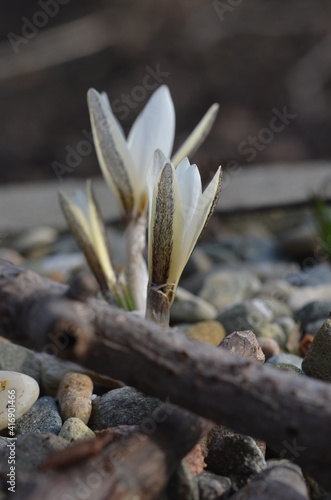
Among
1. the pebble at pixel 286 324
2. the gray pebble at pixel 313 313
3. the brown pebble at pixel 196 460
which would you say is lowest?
the pebble at pixel 286 324

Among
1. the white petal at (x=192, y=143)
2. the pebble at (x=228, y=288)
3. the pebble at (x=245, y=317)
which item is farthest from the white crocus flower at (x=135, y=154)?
the pebble at (x=228, y=288)

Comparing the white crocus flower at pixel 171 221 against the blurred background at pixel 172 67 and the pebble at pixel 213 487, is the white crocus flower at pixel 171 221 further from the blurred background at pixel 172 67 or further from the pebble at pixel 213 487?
the blurred background at pixel 172 67

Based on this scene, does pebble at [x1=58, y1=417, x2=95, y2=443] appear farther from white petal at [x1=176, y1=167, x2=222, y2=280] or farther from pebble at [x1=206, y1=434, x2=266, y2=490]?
white petal at [x1=176, y1=167, x2=222, y2=280]

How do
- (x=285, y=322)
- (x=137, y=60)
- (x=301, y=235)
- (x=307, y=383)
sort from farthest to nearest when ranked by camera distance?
(x=137, y=60), (x=301, y=235), (x=285, y=322), (x=307, y=383)

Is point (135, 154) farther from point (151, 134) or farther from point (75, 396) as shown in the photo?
point (75, 396)

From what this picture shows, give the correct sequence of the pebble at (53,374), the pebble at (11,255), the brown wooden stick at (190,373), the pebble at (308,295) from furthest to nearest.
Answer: the pebble at (11,255), the pebble at (308,295), the pebble at (53,374), the brown wooden stick at (190,373)

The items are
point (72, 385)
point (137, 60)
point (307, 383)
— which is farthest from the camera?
point (137, 60)

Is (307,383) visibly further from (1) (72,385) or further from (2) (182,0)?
(2) (182,0)

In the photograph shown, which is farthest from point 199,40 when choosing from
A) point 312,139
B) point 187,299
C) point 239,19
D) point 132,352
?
point 132,352

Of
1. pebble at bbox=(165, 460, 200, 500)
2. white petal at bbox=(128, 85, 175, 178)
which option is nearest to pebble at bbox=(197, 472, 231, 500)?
pebble at bbox=(165, 460, 200, 500)
